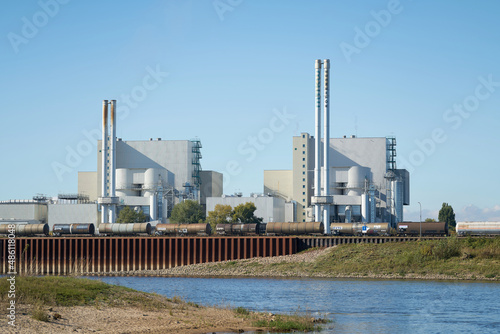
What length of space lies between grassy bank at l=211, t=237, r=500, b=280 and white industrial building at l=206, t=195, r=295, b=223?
68.1 m

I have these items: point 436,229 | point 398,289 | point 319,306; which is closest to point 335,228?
point 436,229

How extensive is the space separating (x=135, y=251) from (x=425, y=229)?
43471 millimetres

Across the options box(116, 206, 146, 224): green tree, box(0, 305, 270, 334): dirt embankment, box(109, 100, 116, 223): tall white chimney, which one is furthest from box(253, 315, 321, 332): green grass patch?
box(116, 206, 146, 224): green tree

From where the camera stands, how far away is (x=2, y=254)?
4080 inches

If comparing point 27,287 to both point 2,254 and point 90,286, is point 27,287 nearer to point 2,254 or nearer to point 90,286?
point 90,286

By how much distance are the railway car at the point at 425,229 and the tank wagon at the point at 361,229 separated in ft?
7.61

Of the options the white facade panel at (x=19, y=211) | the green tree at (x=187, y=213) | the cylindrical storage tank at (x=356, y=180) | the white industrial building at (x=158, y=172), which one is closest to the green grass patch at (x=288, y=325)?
the green tree at (x=187, y=213)

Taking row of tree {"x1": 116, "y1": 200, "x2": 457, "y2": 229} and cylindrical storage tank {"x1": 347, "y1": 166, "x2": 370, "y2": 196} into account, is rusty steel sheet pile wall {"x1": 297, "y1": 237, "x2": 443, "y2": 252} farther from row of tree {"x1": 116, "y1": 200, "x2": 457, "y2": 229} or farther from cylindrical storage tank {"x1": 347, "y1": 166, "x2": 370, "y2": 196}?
cylindrical storage tank {"x1": 347, "y1": 166, "x2": 370, "y2": 196}

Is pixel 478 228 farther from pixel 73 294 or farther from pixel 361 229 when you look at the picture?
pixel 73 294

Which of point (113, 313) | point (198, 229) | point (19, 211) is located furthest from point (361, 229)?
point (19, 211)

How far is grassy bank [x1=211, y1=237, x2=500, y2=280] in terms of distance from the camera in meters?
79.0

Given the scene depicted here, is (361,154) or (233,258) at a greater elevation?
(361,154)

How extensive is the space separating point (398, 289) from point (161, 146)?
114095 mm

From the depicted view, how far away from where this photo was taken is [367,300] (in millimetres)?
55375
